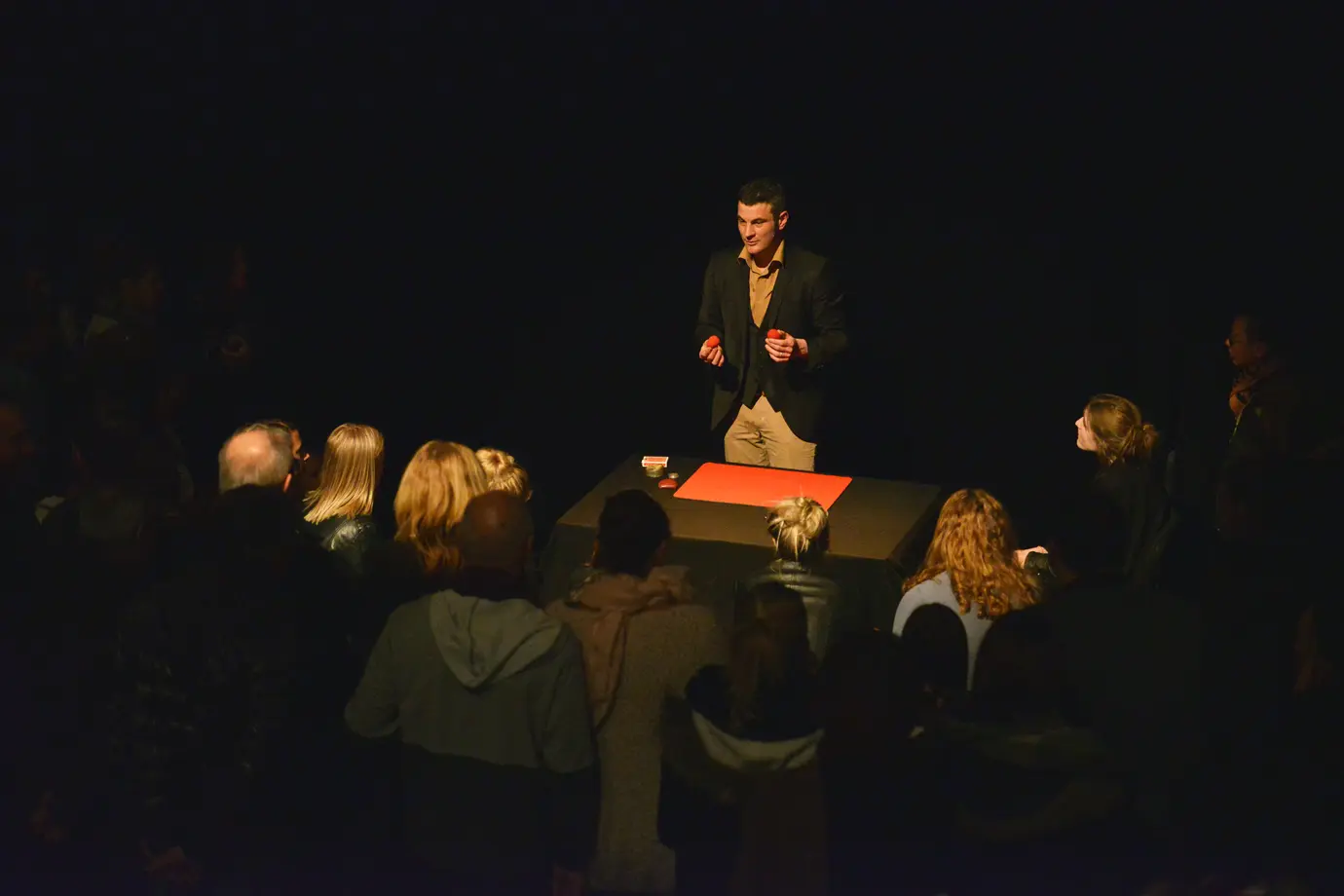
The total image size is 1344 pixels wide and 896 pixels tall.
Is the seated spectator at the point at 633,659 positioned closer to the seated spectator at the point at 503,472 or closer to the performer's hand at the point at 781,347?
the seated spectator at the point at 503,472

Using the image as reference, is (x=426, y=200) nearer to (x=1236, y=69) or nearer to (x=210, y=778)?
(x=1236, y=69)

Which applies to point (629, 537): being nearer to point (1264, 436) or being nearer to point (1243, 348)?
point (1264, 436)

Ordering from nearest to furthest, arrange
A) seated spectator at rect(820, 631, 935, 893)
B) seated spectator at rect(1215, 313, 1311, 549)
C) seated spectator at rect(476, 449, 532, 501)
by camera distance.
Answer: seated spectator at rect(820, 631, 935, 893)
seated spectator at rect(1215, 313, 1311, 549)
seated spectator at rect(476, 449, 532, 501)

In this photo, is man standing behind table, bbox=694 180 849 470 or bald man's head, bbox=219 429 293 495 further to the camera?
man standing behind table, bbox=694 180 849 470

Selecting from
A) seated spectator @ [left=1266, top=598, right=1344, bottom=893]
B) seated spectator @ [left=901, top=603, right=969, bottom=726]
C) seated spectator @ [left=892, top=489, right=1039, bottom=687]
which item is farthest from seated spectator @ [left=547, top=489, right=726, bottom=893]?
seated spectator @ [left=1266, top=598, right=1344, bottom=893]

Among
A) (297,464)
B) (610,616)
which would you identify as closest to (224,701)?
(610,616)

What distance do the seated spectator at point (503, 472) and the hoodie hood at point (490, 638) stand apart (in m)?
1.51

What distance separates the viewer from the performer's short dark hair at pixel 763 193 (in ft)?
19.4

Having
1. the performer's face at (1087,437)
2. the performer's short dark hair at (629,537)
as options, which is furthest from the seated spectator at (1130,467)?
the performer's short dark hair at (629,537)

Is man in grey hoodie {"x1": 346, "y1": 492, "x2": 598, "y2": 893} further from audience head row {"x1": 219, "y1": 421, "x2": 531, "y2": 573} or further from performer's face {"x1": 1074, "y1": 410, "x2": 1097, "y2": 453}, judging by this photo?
performer's face {"x1": 1074, "y1": 410, "x2": 1097, "y2": 453}

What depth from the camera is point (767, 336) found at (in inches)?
233

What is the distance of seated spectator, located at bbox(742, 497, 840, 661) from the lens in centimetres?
437

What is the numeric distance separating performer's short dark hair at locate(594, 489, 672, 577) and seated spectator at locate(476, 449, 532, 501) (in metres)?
1.30

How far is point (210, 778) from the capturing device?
135 inches
